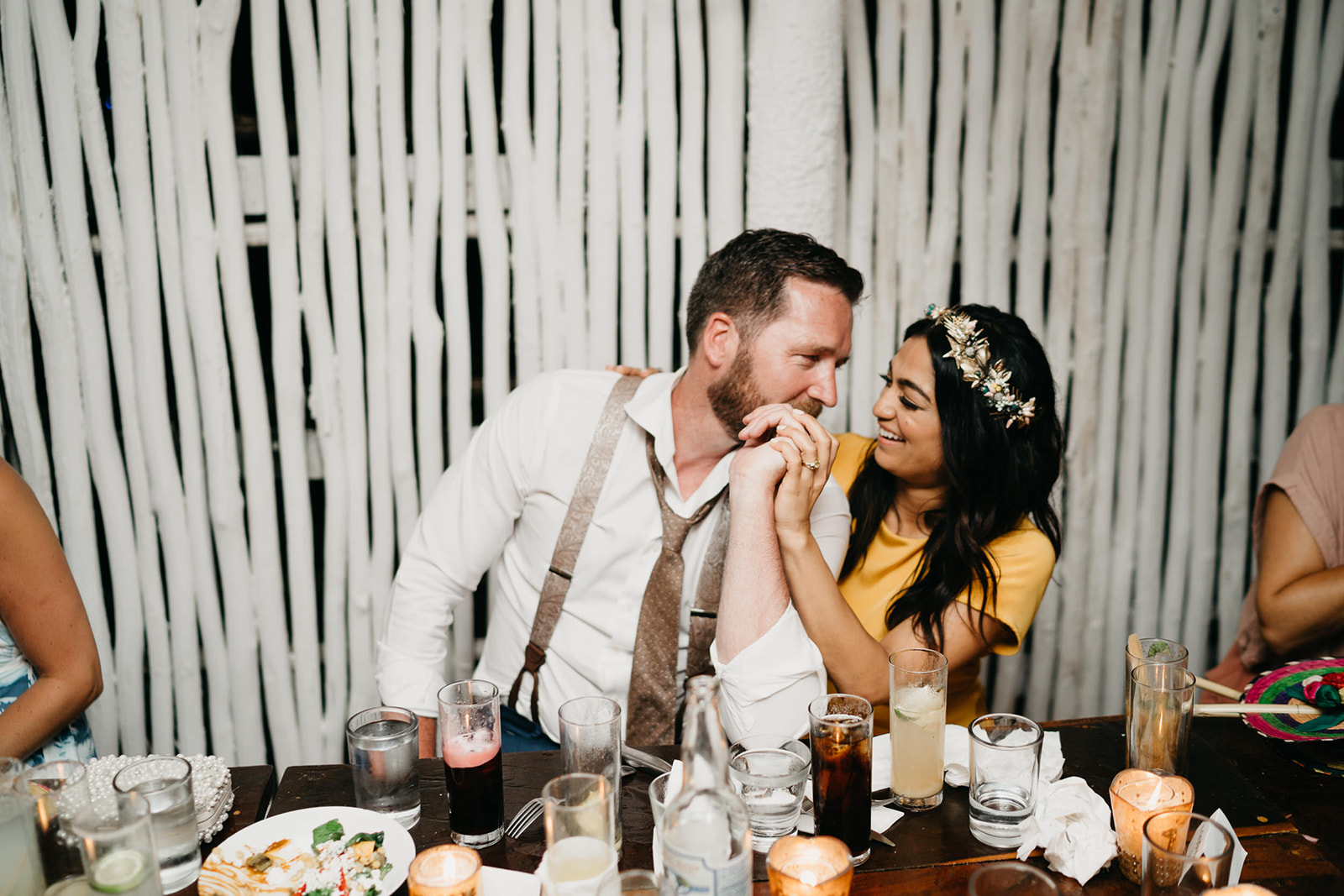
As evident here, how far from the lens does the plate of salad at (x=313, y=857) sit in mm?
1211

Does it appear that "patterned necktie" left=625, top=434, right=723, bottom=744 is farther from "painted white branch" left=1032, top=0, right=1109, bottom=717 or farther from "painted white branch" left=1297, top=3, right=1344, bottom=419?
"painted white branch" left=1297, top=3, right=1344, bottom=419

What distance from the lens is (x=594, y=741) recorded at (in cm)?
130

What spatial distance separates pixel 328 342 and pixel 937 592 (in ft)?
5.66

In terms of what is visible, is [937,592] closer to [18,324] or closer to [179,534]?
[179,534]

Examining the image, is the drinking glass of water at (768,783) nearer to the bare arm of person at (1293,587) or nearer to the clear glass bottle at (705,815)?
the clear glass bottle at (705,815)

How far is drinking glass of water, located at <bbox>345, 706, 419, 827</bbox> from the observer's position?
134 cm

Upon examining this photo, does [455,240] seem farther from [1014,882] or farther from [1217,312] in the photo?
[1217,312]

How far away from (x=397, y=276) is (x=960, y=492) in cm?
158

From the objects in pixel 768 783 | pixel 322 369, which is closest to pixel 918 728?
pixel 768 783

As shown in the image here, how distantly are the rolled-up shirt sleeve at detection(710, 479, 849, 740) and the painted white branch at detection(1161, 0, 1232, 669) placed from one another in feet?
5.63

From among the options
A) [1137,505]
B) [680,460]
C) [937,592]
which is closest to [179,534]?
[680,460]

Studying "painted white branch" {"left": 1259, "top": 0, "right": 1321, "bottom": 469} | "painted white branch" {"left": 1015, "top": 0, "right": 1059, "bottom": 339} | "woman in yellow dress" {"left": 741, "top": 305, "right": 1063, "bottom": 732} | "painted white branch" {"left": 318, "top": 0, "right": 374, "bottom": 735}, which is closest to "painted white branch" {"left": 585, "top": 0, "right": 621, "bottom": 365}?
"painted white branch" {"left": 318, "top": 0, "right": 374, "bottom": 735}

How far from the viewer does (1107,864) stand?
1.26m

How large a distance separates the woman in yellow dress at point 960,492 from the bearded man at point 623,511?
0.54 feet
